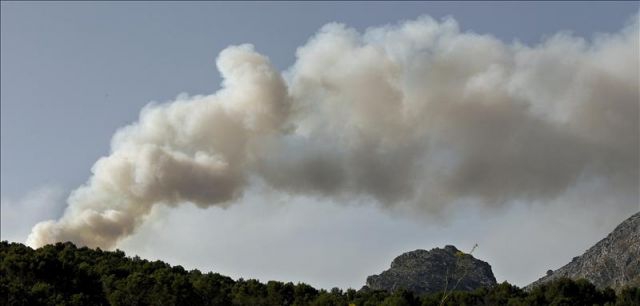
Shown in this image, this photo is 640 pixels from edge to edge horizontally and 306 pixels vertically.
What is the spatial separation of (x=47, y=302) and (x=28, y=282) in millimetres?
12372

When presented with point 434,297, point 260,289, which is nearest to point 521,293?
point 434,297

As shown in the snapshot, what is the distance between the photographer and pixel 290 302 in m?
116

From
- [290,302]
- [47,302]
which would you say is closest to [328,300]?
[290,302]

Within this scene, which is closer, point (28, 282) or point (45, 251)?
point (28, 282)

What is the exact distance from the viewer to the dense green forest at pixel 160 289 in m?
97.9

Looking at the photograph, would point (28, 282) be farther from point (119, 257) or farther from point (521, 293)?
point (521, 293)

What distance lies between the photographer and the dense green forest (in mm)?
97938

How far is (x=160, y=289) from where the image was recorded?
103 m

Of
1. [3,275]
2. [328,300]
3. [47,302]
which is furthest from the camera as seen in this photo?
[328,300]

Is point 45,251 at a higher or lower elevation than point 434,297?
higher

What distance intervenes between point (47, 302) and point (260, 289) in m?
35.8

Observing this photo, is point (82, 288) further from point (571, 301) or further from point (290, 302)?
point (571, 301)

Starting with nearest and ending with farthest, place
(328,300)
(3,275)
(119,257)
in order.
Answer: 1. (3,275)
2. (328,300)
3. (119,257)

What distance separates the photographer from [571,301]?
109250mm
